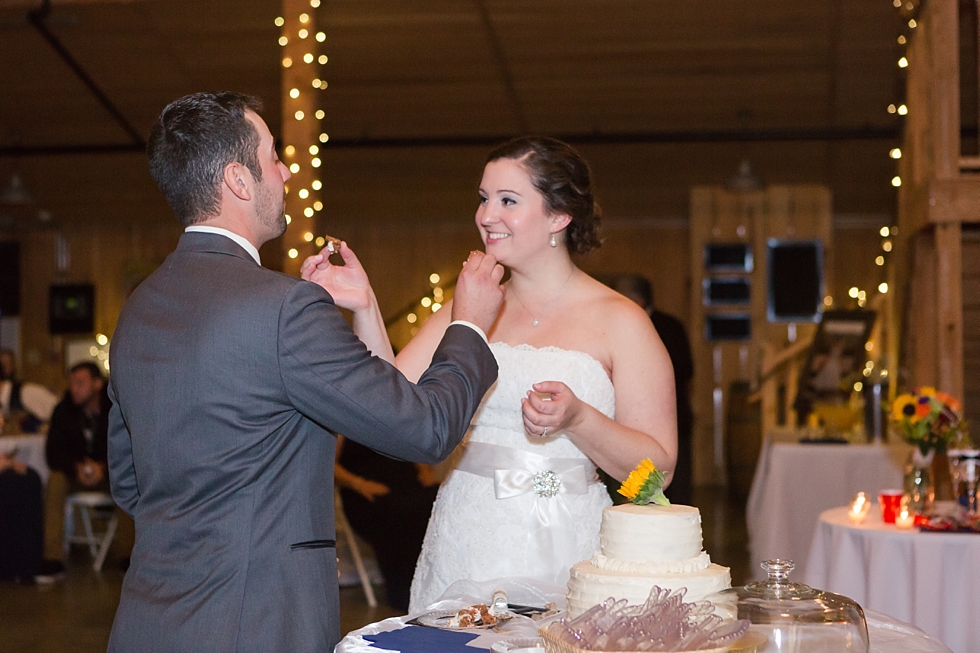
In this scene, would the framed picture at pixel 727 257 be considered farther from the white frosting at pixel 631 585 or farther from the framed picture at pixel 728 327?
the white frosting at pixel 631 585

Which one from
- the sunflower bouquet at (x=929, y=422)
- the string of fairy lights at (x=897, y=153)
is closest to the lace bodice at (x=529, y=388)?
the sunflower bouquet at (x=929, y=422)

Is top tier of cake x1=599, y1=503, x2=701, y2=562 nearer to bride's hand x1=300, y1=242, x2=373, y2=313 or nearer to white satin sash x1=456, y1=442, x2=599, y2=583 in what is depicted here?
bride's hand x1=300, y1=242, x2=373, y2=313

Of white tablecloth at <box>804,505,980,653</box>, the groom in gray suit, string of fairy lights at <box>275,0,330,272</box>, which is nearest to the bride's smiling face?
the groom in gray suit

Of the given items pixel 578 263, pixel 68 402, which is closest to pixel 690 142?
pixel 68 402

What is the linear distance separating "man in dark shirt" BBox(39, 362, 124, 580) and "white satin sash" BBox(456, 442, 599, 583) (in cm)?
524

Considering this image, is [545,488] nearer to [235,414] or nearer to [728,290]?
[235,414]

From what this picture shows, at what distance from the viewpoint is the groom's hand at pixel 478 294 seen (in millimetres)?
1928

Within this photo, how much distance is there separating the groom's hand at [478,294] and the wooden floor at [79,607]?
346 centimetres

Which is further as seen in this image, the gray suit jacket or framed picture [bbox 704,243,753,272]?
framed picture [bbox 704,243,753,272]

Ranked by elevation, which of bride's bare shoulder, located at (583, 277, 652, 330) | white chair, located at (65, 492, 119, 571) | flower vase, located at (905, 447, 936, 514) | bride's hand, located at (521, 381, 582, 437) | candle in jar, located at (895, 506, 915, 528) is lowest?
white chair, located at (65, 492, 119, 571)

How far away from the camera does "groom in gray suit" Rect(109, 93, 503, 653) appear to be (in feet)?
5.36

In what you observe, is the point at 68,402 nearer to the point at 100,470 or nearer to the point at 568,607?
the point at 100,470

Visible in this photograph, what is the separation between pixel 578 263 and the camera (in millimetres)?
2932

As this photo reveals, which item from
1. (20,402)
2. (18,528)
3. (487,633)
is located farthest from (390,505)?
(20,402)
